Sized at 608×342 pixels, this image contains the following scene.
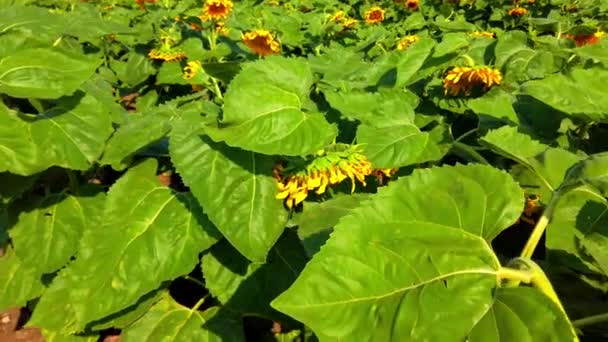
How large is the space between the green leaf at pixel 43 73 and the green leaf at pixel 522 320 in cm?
153

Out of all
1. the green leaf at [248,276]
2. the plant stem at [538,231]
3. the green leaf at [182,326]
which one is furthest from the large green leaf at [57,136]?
the plant stem at [538,231]

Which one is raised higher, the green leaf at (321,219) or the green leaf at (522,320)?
the green leaf at (522,320)

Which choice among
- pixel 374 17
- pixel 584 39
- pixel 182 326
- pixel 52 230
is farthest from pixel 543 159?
pixel 374 17

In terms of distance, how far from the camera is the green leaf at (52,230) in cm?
199

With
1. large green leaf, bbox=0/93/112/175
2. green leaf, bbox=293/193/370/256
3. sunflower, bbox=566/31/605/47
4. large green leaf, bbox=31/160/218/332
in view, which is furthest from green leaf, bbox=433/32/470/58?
sunflower, bbox=566/31/605/47

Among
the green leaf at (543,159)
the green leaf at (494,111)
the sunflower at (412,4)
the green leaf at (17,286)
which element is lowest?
the sunflower at (412,4)

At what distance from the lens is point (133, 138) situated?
5.99 feet

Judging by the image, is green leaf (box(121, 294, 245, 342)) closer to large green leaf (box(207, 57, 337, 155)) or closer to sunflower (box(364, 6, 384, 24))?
large green leaf (box(207, 57, 337, 155))

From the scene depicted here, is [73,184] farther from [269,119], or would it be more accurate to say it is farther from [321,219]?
[321,219]

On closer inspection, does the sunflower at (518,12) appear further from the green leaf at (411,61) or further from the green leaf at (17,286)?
the green leaf at (17,286)

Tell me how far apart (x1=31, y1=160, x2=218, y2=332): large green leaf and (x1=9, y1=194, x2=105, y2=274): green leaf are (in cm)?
25

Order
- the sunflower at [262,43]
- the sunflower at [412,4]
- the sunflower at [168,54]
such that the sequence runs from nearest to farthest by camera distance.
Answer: the sunflower at [262,43]
the sunflower at [168,54]
the sunflower at [412,4]

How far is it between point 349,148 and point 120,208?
2.76 feet

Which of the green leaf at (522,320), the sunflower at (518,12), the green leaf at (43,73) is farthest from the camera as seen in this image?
the sunflower at (518,12)
